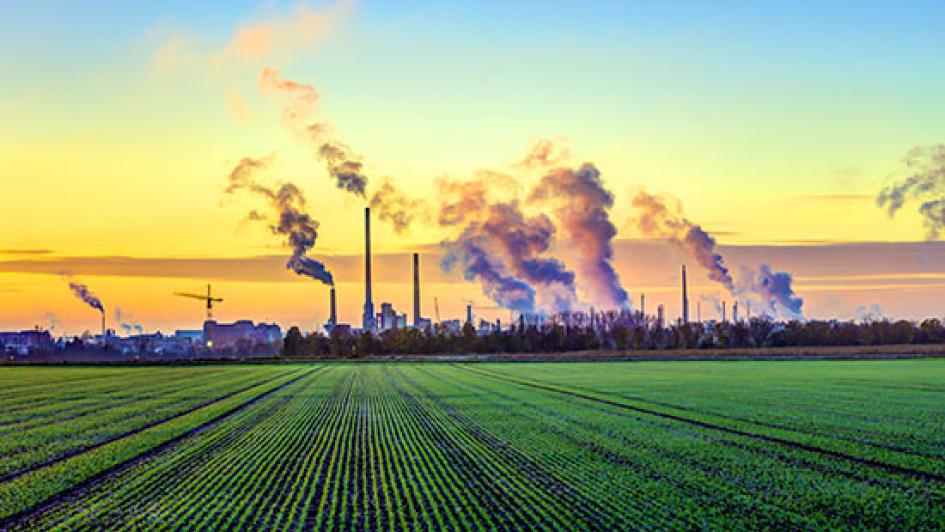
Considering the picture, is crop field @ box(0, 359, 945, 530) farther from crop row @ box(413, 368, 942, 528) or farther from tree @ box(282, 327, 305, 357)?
tree @ box(282, 327, 305, 357)

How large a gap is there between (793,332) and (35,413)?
457 feet

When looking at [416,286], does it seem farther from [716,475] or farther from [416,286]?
[716,475]

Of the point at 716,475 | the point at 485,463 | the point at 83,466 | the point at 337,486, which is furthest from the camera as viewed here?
the point at 83,466

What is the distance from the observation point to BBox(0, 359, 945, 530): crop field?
15914mm

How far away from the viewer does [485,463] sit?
21969mm

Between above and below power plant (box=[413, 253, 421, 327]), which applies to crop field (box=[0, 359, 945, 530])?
below

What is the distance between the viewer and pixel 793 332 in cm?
15912

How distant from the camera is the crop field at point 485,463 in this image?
15.9m

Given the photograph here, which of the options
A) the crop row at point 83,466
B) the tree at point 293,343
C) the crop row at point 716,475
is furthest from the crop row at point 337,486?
the tree at point 293,343

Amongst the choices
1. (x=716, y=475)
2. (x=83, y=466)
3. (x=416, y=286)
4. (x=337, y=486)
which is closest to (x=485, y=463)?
(x=337, y=486)

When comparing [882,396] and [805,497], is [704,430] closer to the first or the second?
[805,497]

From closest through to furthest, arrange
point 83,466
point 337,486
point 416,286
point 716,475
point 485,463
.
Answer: point 337,486 < point 716,475 < point 485,463 < point 83,466 < point 416,286

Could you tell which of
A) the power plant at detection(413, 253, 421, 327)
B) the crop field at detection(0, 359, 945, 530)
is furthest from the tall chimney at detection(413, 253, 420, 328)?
the crop field at detection(0, 359, 945, 530)

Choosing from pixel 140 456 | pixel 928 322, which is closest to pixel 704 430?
pixel 140 456
